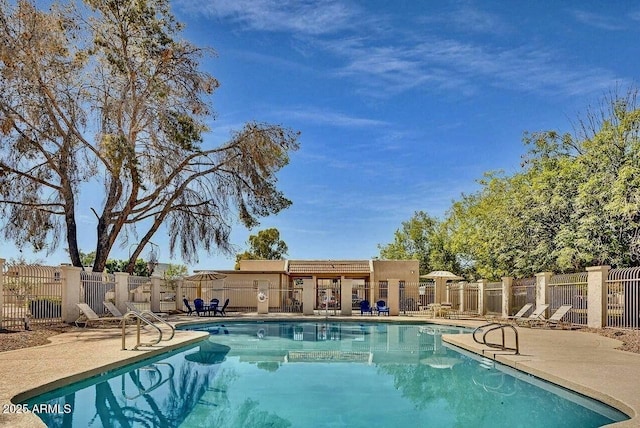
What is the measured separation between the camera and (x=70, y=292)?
54.2ft

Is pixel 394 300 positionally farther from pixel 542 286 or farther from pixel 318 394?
pixel 318 394

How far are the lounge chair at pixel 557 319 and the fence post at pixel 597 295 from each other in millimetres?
874

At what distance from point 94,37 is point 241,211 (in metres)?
9.64

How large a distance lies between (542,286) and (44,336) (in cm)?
1663

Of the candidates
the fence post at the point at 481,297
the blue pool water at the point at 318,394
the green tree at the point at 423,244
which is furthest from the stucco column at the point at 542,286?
the green tree at the point at 423,244

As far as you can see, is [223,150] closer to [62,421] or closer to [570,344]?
[570,344]

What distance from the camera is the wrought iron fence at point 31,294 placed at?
1450 centimetres

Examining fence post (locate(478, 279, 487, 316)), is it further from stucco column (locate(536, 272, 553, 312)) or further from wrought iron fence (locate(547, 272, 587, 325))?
wrought iron fence (locate(547, 272, 587, 325))

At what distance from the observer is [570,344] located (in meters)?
12.4

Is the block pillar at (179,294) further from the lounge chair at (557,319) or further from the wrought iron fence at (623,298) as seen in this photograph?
the wrought iron fence at (623,298)

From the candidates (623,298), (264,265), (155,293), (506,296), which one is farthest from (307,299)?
(623,298)

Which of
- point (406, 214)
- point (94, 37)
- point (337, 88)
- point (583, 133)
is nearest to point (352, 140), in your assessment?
point (337, 88)

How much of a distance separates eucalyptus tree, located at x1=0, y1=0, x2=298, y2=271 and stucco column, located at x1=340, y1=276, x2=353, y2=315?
492 cm

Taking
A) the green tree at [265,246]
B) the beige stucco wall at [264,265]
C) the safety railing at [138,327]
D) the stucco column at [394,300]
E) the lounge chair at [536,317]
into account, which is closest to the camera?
the safety railing at [138,327]
